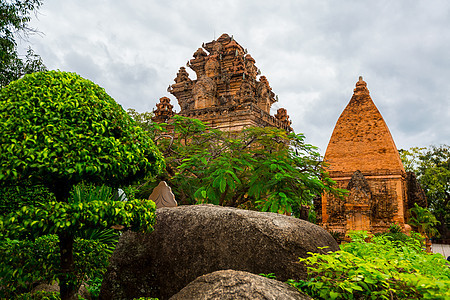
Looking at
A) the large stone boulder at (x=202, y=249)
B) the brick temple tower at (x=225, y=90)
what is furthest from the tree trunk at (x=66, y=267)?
the brick temple tower at (x=225, y=90)

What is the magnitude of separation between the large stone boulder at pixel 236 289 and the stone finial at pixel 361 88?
415 inches

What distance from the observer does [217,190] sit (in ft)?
32.3

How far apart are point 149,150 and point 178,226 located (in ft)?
3.89

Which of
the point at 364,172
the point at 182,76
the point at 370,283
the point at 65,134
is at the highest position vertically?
the point at 182,76

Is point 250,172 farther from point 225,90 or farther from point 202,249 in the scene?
point 225,90

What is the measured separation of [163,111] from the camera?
2438cm

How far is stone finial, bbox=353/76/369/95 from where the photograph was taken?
40.2 feet

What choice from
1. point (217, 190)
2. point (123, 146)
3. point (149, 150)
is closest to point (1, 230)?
point (123, 146)

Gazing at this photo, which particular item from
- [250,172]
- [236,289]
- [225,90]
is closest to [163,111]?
[225,90]

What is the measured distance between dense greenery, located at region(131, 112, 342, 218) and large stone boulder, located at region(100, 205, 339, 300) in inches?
139

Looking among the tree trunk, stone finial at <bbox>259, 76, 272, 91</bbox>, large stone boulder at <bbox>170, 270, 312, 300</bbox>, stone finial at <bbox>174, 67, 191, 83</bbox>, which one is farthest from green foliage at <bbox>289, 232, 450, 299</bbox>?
stone finial at <bbox>174, 67, 191, 83</bbox>

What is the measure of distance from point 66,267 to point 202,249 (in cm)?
163

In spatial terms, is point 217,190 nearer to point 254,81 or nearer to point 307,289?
point 307,289

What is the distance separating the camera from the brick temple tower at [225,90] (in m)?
20.9
